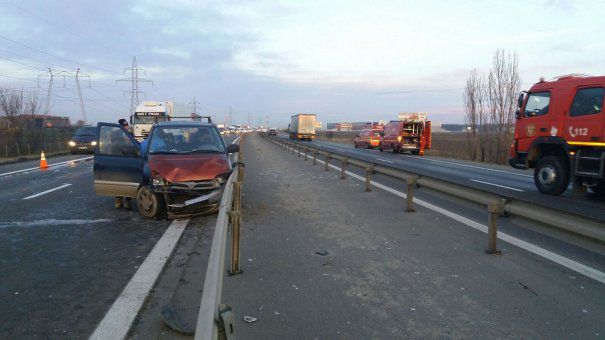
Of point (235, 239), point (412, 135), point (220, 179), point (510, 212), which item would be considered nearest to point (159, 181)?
point (220, 179)

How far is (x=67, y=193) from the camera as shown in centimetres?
1248

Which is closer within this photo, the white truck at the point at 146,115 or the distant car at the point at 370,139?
the white truck at the point at 146,115

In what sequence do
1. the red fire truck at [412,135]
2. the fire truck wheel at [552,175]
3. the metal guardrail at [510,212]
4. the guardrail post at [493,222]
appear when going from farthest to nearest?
the red fire truck at [412,135] → the fire truck wheel at [552,175] → the guardrail post at [493,222] → the metal guardrail at [510,212]

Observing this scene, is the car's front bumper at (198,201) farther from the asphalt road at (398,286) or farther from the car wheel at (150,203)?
the asphalt road at (398,286)

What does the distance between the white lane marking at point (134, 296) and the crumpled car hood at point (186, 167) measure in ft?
5.10

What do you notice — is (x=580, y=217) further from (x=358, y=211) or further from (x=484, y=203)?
(x=358, y=211)

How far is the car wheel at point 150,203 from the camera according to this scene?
881cm

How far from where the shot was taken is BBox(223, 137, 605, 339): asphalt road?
3973mm

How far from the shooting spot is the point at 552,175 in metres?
12.2

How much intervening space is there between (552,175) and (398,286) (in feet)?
30.0

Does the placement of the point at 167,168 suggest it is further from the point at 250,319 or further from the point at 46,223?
the point at 250,319

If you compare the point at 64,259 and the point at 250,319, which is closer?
the point at 250,319

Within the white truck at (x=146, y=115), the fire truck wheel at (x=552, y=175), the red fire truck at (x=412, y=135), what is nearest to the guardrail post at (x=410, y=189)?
the fire truck wheel at (x=552, y=175)

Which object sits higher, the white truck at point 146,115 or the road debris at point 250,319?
the white truck at point 146,115
